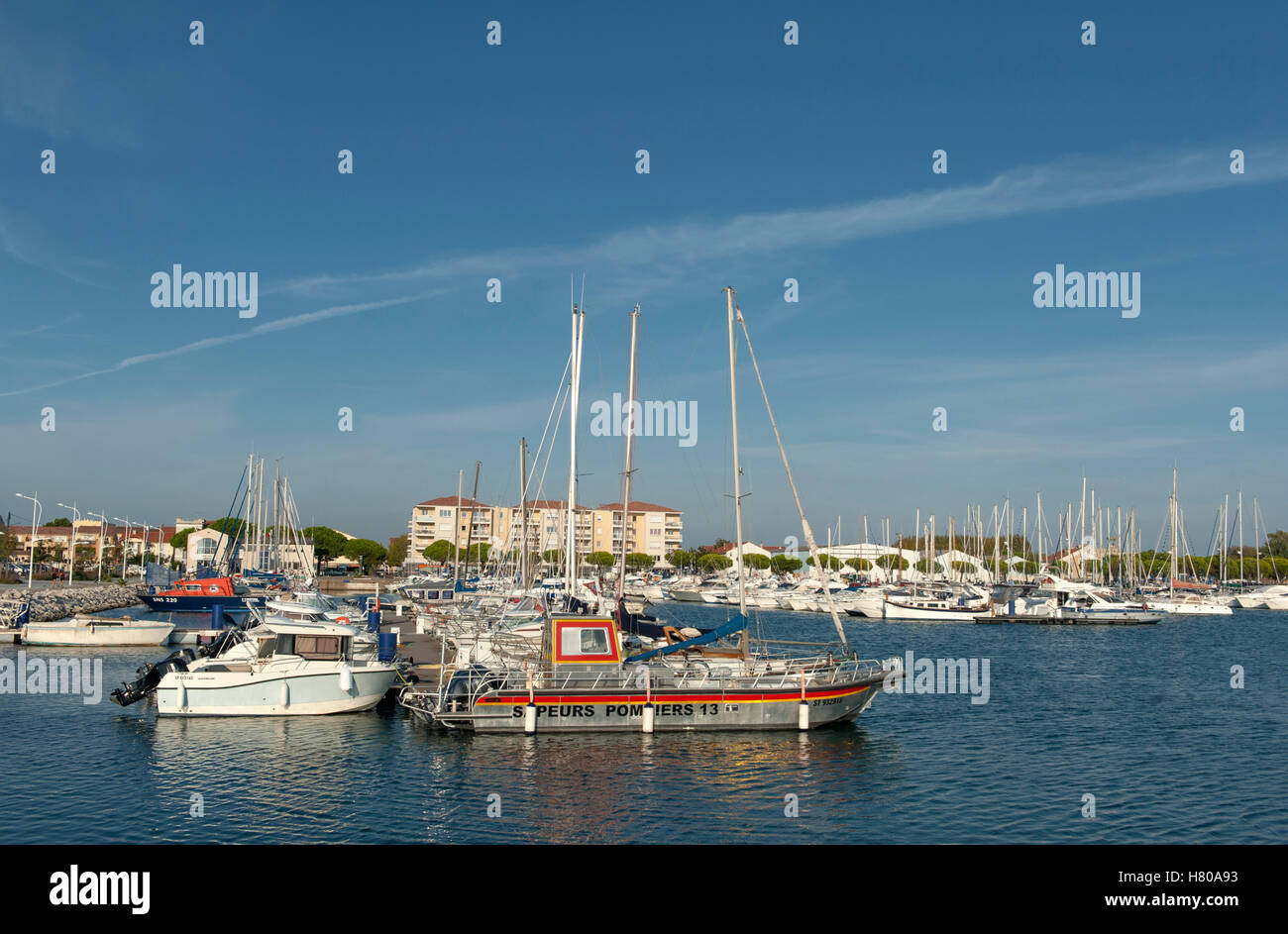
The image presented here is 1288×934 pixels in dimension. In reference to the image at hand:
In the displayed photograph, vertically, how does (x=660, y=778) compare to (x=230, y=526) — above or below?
below

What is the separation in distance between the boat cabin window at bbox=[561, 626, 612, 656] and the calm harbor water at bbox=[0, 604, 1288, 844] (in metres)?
2.83

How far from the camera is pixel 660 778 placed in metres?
23.6

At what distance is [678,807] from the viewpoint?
21203 millimetres

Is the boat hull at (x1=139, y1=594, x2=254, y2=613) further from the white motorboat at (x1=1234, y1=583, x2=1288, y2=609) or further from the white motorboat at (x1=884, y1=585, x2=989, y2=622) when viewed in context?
the white motorboat at (x1=1234, y1=583, x2=1288, y2=609)

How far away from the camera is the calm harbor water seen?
1980cm

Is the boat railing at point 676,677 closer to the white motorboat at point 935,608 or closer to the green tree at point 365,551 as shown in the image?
the white motorboat at point 935,608

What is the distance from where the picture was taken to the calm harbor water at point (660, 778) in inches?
779

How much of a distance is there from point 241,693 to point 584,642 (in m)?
11.3

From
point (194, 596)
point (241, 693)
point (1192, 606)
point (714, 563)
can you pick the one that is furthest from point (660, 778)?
point (714, 563)

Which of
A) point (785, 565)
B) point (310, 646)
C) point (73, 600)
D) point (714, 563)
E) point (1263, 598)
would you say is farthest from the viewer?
point (785, 565)

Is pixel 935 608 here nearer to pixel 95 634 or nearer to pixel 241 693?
pixel 95 634
